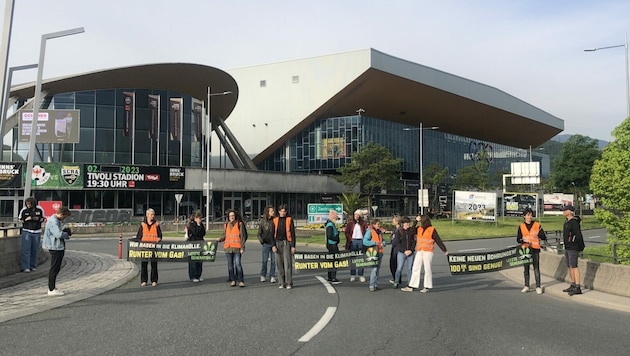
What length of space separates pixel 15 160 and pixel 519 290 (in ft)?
146

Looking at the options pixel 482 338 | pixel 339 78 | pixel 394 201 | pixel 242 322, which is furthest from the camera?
pixel 394 201

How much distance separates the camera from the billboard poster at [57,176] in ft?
129

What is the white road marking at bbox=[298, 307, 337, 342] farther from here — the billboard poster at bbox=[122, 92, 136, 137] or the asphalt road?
the billboard poster at bbox=[122, 92, 136, 137]

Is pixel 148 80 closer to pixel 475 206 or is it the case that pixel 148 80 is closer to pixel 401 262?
pixel 475 206

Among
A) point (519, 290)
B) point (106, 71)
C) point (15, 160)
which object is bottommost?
point (519, 290)

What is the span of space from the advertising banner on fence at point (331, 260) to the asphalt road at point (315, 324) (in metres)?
0.54

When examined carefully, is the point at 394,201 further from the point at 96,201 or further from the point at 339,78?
the point at 96,201

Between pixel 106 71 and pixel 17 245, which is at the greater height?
pixel 106 71

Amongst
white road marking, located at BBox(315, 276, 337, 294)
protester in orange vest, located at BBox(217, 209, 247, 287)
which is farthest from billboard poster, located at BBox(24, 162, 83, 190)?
white road marking, located at BBox(315, 276, 337, 294)

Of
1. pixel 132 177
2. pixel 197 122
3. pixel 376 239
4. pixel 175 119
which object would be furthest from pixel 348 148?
pixel 376 239

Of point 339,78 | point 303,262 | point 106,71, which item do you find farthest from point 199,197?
point 303,262

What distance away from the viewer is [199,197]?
4625 centimetres

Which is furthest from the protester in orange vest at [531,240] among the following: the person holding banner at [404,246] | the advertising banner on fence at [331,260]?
the advertising banner on fence at [331,260]

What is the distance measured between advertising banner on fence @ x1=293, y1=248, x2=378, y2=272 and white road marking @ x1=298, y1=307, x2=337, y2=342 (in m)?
2.81
